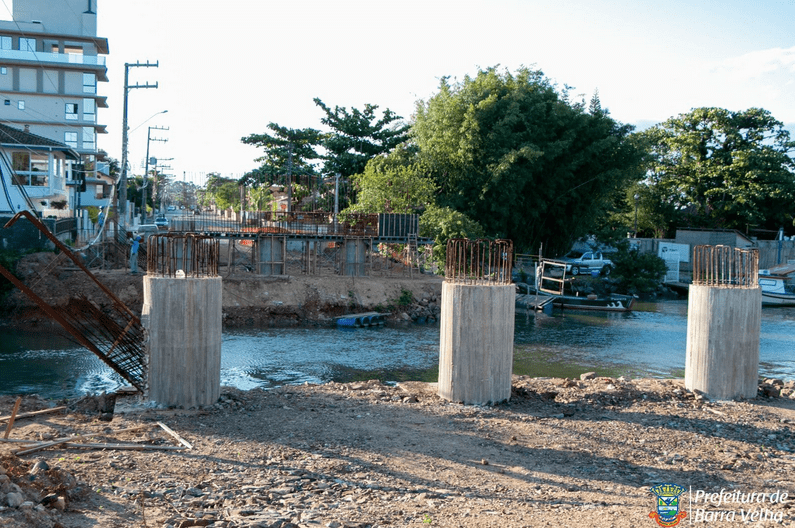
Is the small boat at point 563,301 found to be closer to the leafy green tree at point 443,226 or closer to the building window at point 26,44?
the leafy green tree at point 443,226

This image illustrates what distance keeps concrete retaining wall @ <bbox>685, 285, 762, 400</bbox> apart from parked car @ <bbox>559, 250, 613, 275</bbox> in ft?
118

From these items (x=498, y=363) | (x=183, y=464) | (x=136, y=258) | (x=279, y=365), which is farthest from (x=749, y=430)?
(x=136, y=258)

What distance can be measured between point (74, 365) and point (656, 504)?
65.4 ft

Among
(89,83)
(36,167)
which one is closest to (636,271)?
(36,167)

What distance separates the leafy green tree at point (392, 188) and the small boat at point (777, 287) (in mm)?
23626

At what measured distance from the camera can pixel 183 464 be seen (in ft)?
32.1

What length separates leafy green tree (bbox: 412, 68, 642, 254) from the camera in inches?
1850

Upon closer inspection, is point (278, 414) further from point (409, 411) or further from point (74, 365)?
point (74, 365)

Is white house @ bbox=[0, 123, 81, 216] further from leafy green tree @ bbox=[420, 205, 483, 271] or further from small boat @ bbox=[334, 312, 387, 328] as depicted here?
leafy green tree @ bbox=[420, 205, 483, 271]

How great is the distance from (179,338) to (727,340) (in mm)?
11427

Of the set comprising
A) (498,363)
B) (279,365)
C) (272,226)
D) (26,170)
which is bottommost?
(279,365)

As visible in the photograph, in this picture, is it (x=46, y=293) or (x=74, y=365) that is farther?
(x=46, y=293)

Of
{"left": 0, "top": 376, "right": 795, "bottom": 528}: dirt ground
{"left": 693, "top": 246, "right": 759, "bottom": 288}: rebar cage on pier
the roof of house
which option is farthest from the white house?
{"left": 693, "top": 246, "right": 759, "bottom": 288}: rebar cage on pier

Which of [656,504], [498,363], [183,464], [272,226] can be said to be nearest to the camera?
[656,504]
